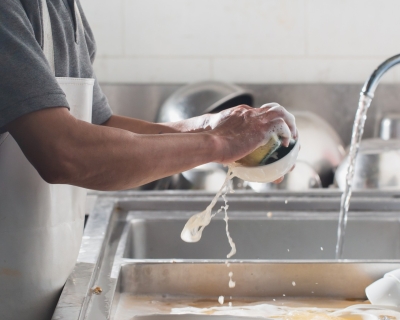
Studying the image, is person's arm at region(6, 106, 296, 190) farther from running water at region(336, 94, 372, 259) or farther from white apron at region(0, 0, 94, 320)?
running water at region(336, 94, 372, 259)

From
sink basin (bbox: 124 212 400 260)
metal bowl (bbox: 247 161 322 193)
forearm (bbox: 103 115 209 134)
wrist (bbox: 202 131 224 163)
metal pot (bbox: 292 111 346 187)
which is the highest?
wrist (bbox: 202 131 224 163)

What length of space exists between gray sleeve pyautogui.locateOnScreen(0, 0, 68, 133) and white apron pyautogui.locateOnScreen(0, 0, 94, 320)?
12cm

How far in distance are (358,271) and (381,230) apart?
310 mm

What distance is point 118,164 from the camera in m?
0.78

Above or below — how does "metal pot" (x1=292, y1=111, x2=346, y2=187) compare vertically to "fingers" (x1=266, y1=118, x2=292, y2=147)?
below

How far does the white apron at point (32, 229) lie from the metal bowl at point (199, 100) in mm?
940

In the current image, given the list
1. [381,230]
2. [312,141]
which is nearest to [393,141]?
[312,141]

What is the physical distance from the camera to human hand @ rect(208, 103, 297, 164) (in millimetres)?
884

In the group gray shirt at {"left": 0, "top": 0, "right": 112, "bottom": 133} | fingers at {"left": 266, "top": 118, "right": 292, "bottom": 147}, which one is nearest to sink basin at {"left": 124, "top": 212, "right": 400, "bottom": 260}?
fingers at {"left": 266, "top": 118, "right": 292, "bottom": 147}

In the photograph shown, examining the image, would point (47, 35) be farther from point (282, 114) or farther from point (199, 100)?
point (199, 100)

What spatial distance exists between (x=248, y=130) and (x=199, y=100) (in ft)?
3.35

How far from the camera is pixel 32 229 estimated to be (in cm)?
91

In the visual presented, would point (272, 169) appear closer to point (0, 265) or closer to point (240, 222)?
point (0, 265)

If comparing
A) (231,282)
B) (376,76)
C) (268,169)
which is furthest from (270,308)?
(376,76)
